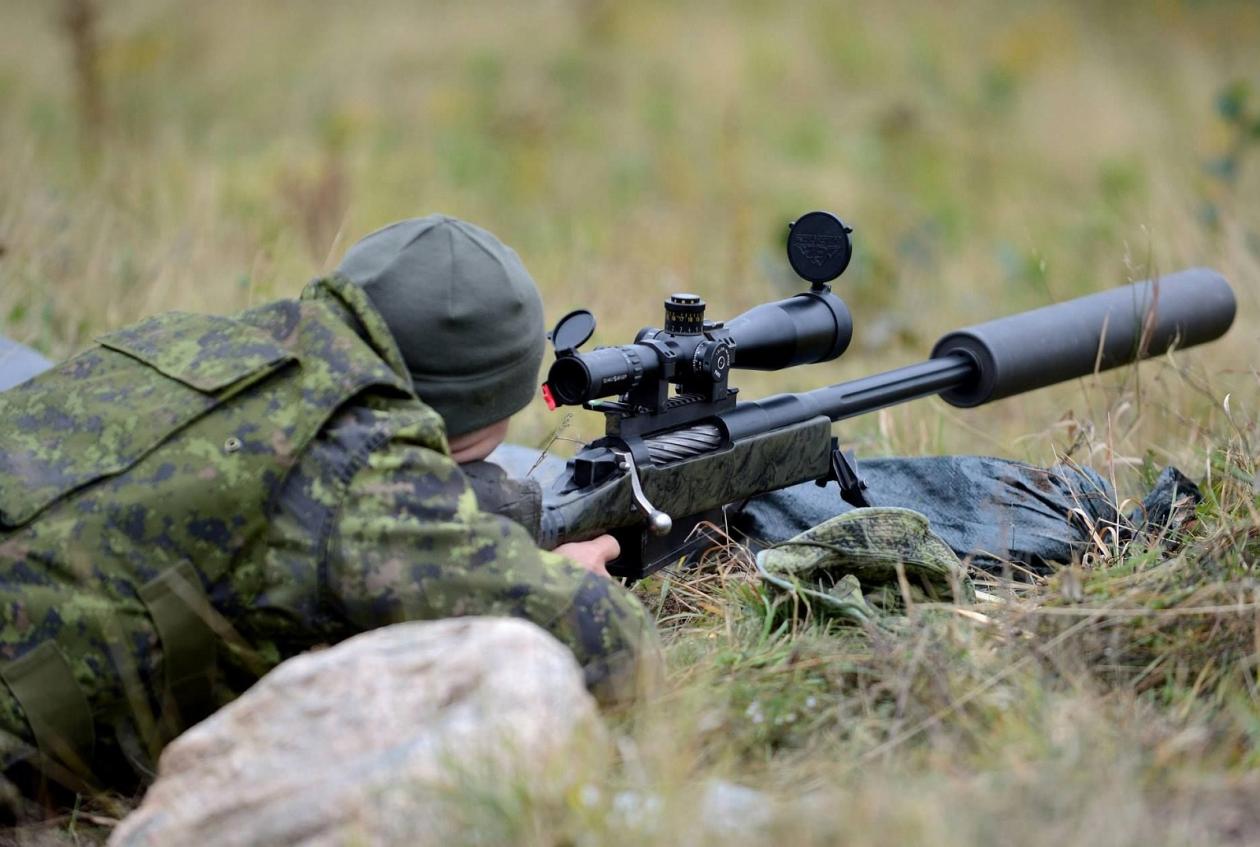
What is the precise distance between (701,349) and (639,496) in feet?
1.37

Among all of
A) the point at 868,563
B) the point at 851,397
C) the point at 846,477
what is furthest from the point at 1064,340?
A: the point at 868,563

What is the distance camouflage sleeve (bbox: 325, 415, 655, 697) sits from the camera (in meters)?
2.70

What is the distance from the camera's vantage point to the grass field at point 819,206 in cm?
244

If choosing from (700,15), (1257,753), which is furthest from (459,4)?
(1257,753)

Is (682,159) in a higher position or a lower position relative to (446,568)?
higher

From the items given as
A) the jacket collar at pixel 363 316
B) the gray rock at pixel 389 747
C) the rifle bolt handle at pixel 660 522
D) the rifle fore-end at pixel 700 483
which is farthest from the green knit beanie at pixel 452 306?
the gray rock at pixel 389 747

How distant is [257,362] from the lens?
2840 millimetres

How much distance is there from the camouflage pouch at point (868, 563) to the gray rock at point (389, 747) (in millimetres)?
980

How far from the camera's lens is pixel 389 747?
2.27 meters

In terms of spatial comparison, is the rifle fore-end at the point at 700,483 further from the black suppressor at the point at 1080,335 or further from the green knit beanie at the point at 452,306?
the black suppressor at the point at 1080,335

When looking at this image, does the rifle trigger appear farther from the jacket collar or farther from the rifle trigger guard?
the jacket collar

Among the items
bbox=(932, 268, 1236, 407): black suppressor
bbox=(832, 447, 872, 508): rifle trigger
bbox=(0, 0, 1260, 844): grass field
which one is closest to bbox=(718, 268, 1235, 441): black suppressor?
bbox=(932, 268, 1236, 407): black suppressor

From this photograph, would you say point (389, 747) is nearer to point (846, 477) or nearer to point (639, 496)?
point (639, 496)

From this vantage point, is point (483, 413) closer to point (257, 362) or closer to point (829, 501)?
point (257, 362)
